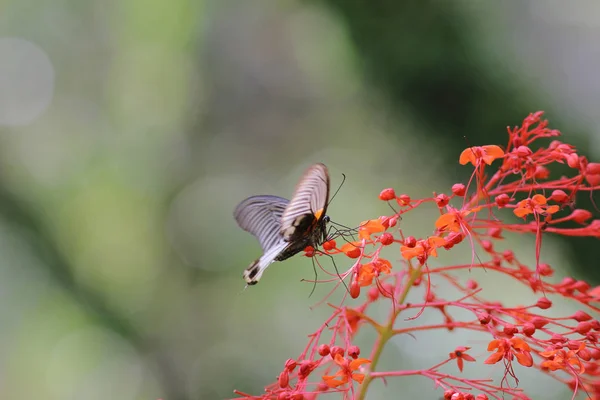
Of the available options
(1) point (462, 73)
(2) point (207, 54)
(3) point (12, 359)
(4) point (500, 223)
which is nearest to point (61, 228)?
(3) point (12, 359)

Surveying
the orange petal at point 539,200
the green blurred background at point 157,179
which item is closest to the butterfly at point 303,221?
the orange petal at point 539,200

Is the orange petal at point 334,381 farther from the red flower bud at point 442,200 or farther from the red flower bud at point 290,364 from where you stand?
the red flower bud at point 442,200

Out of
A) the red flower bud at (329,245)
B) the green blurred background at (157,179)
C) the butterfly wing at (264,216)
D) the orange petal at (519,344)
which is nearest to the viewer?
the orange petal at (519,344)

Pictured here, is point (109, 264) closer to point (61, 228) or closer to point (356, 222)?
point (61, 228)

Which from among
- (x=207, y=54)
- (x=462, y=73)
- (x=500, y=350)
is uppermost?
(x=207, y=54)

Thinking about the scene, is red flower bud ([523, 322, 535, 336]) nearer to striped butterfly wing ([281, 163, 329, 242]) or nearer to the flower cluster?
the flower cluster

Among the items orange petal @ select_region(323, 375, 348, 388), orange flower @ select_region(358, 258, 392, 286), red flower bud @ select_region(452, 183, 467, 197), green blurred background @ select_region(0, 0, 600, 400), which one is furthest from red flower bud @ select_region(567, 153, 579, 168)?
green blurred background @ select_region(0, 0, 600, 400)

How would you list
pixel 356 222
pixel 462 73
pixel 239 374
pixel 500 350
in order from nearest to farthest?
1. pixel 500 350
2. pixel 462 73
3. pixel 356 222
4. pixel 239 374
